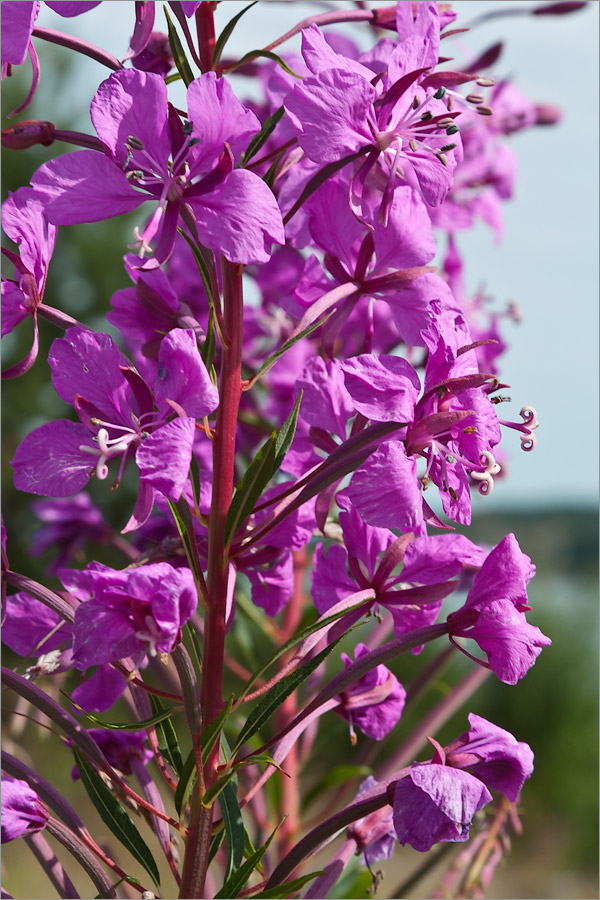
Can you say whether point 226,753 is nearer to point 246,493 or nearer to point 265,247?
point 246,493

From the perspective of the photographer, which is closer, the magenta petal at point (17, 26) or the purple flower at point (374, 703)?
the magenta petal at point (17, 26)

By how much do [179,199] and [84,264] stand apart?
195 inches

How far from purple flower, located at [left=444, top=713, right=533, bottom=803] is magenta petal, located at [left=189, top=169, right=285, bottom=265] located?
336 millimetres

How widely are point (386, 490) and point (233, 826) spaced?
0.87 feet

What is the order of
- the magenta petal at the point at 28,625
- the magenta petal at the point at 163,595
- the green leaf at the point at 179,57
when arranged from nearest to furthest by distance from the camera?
the magenta petal at the point at 163,595, the green leaf at the point at 179,57, the magenta petal at the point at 28,625

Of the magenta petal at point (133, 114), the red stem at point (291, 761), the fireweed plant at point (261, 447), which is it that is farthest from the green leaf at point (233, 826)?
the magenta petal at point (133, 114)

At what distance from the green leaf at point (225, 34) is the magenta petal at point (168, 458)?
0.26 meters

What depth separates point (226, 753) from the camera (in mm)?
613

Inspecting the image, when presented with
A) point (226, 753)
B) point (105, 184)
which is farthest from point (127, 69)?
point (226, 753)

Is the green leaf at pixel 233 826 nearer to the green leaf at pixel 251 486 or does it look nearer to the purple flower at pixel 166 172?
the green leaf at pixel 251 486

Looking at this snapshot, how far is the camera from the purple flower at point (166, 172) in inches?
20.8

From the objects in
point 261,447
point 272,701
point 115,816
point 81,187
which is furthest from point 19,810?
point 81,187

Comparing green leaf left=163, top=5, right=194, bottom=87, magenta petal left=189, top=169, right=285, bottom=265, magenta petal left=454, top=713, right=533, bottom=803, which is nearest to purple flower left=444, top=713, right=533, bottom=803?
magenta petal left=454, top=713, right=533, bottom=803

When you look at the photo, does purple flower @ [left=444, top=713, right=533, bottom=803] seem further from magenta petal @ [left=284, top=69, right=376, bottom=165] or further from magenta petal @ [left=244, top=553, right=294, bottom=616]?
magenta petal @ [left=284, top=69, right=376, bottom=165]
